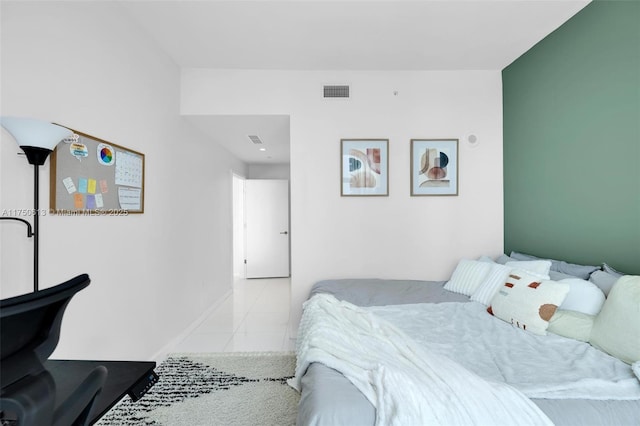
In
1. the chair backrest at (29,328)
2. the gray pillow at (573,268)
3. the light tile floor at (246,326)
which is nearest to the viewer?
the chair backrest at (29,328)

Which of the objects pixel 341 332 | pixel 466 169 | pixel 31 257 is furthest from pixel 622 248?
pixel 31 257

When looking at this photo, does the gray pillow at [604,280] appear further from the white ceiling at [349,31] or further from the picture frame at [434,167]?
the white ceiling at [349,31]

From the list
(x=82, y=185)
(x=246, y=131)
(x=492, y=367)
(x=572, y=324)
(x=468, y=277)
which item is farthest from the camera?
(x=246, y=131)

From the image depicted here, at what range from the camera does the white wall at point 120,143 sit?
1.39 m

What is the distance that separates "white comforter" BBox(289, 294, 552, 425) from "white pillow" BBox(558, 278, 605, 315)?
1.00 meters

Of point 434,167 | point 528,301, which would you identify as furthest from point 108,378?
point 434,167

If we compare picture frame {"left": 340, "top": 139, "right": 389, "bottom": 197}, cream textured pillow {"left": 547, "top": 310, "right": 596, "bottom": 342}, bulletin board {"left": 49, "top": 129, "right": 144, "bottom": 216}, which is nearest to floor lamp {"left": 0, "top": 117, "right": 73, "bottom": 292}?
bulletin board {"left": 49, "top": 129, "right": 144, "bottom": 216}

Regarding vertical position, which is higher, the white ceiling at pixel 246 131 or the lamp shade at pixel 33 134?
the white ceiling at pixel 246 131

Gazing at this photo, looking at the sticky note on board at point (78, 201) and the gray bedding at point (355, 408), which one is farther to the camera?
the sticky note on board at point (78, 201)

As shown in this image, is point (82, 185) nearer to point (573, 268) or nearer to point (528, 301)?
point (528, 301)

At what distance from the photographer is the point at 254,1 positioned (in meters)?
2.04

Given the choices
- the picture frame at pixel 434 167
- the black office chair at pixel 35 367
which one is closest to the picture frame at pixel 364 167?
the picture frame at pixel 434 167

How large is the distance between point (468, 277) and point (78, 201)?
294cm

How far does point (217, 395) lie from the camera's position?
202 centimetres
